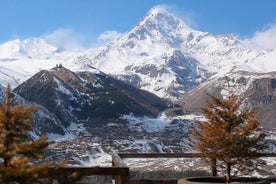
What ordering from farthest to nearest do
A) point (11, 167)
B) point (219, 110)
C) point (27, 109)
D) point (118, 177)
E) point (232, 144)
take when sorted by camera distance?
1. point (219, 110)
2. point (232, 144)
3. point (118, 177)
4. point (27, 109)
5. point (11, 167)

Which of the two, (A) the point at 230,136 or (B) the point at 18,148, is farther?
(A) the point at 230,136

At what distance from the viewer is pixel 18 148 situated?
16.0 feet

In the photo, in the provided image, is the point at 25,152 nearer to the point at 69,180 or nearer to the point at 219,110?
the point at 69,180

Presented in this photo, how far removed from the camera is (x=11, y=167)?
4773mm

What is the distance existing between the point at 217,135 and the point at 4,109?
3.37 m

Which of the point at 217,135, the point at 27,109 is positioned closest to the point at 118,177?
the point at 217,135

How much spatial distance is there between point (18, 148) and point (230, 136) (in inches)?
134

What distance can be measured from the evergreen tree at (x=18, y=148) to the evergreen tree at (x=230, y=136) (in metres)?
3.03

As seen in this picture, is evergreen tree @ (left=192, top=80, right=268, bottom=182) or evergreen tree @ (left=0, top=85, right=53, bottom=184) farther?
evergreen tree @ (left=192, top=80, right=268, bottom=182)

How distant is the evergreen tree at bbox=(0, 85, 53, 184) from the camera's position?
4.69 meters

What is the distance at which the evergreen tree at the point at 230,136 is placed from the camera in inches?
285

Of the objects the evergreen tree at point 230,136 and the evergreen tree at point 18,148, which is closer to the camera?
the evergreen tree at point 18,148

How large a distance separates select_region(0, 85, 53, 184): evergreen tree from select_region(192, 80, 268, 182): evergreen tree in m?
3.03

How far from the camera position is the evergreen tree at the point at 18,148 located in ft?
15.4
